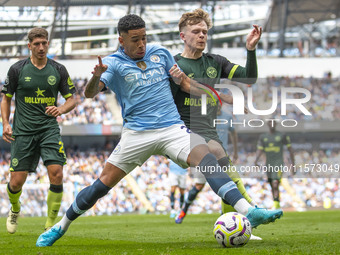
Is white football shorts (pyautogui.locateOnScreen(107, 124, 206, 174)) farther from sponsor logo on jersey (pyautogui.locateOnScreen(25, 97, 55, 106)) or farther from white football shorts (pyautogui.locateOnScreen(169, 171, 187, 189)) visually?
white football shorts (pyautogui.locateOnScreen(169, 171, 187, 189))

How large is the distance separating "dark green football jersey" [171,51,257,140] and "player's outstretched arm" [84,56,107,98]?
3.81 ft

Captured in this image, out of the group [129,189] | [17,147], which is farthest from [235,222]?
[129,189]

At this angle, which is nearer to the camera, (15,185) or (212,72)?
(212,72)

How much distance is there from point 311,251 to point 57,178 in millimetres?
3689

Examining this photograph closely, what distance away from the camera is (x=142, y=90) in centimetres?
575

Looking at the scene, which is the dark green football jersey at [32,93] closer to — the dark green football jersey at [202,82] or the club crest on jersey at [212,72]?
the dark green football jersey at [202,82]

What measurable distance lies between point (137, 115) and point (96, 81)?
0.56 meters

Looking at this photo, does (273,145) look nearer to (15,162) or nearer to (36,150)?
(36,150)

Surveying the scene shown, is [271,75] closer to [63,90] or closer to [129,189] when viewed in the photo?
[129,189]

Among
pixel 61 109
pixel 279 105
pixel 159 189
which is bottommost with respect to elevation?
pixel 159 189

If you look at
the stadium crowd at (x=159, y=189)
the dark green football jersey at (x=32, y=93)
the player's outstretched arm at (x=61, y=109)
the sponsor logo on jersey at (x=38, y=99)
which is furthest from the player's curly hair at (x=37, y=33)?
the stadium crowd at (x=159, y=189)

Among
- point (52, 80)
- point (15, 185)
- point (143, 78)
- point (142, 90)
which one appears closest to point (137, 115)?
point (142, 90)

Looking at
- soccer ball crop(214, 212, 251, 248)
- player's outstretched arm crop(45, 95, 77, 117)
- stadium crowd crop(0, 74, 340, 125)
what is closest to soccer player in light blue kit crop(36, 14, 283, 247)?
soccer ball crop(214, 212, 251, 248)

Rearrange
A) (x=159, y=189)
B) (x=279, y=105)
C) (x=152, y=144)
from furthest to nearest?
(x=279, y=105) < (x=159, y=189) < (x=152, y=144)
